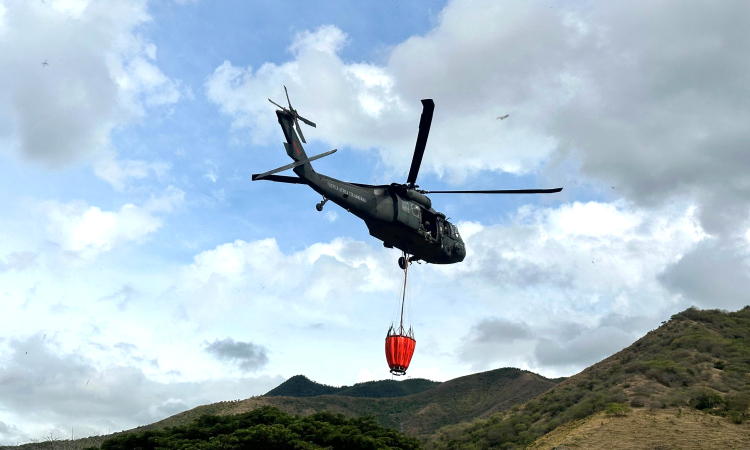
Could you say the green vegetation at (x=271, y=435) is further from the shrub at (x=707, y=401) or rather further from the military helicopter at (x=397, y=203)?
the shrub at (x=707, y=401)

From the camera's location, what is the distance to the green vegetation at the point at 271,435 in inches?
1261

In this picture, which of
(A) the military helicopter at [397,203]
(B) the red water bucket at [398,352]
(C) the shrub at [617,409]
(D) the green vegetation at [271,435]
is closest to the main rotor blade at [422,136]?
(A) the military helicopter at [397,203]

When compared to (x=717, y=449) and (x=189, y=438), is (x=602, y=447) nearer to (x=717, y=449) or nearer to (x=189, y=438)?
(x=717, y=449)

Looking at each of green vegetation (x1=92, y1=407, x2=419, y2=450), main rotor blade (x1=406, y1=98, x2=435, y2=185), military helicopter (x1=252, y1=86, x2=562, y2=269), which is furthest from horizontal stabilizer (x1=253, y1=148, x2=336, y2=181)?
green vegetation (x1=92, y1=407, x2=419, y2=450)

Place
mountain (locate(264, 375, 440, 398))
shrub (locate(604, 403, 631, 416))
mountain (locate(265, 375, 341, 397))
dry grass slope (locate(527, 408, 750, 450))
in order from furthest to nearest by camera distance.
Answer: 1. mountain (locate(265, 375, 341, 397))
2. mountain (locate(264, 375, 440, 398))
3. shrub (locate(604, 403, 631, 416))
4. dry grass slope (locate(527, 408, 750, 450))

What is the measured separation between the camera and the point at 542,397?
188 ft

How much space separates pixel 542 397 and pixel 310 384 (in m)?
79.8

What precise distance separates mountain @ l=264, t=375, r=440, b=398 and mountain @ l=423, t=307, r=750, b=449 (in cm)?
5735

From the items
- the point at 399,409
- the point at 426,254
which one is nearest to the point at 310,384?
the point at 399,409

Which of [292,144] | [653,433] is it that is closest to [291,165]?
[292,144]

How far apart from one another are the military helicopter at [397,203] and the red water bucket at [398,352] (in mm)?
4925

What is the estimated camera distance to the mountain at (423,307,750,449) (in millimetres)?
42188

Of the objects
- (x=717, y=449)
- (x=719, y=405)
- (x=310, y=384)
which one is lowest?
(x=717, y=449)

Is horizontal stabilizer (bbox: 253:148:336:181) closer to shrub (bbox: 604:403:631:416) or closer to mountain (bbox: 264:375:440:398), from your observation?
shrub (bbox: 604:403:631:416)
